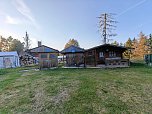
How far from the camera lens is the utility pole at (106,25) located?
3422 cm

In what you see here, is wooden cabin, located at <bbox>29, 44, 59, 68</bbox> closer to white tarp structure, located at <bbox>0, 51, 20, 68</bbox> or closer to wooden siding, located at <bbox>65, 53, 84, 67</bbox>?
wooden siding, located at <bbox>65, 53, 84, 67</bbox>

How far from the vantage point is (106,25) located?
3453 cm

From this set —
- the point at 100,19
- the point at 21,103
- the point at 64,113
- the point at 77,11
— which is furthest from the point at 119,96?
the point at 100,19

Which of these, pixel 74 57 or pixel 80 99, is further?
pixel 74 57

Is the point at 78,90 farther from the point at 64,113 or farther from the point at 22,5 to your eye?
the point at 22,5

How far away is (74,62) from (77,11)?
7.21 metres

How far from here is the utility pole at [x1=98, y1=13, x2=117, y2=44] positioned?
34.2 m

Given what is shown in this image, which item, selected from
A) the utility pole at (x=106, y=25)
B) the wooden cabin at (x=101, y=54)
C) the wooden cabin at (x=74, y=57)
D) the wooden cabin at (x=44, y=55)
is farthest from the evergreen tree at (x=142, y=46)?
the wooden cabin at (x=44, y=55)

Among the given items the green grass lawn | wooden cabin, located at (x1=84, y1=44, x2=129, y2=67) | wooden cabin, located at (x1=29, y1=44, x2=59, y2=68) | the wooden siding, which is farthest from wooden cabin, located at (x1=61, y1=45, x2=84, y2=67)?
the green grass lawn

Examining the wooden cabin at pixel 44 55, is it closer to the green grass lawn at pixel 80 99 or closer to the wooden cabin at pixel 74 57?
the wooden cabin at pixel 74 57

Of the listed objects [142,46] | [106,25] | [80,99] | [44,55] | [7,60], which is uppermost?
[106,25]

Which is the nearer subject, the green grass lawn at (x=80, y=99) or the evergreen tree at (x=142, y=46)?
the green grass lawn at (x=80, y=99)

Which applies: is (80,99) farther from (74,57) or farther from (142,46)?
(142,46)

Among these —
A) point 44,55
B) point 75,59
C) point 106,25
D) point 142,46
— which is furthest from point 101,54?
point 142,46
